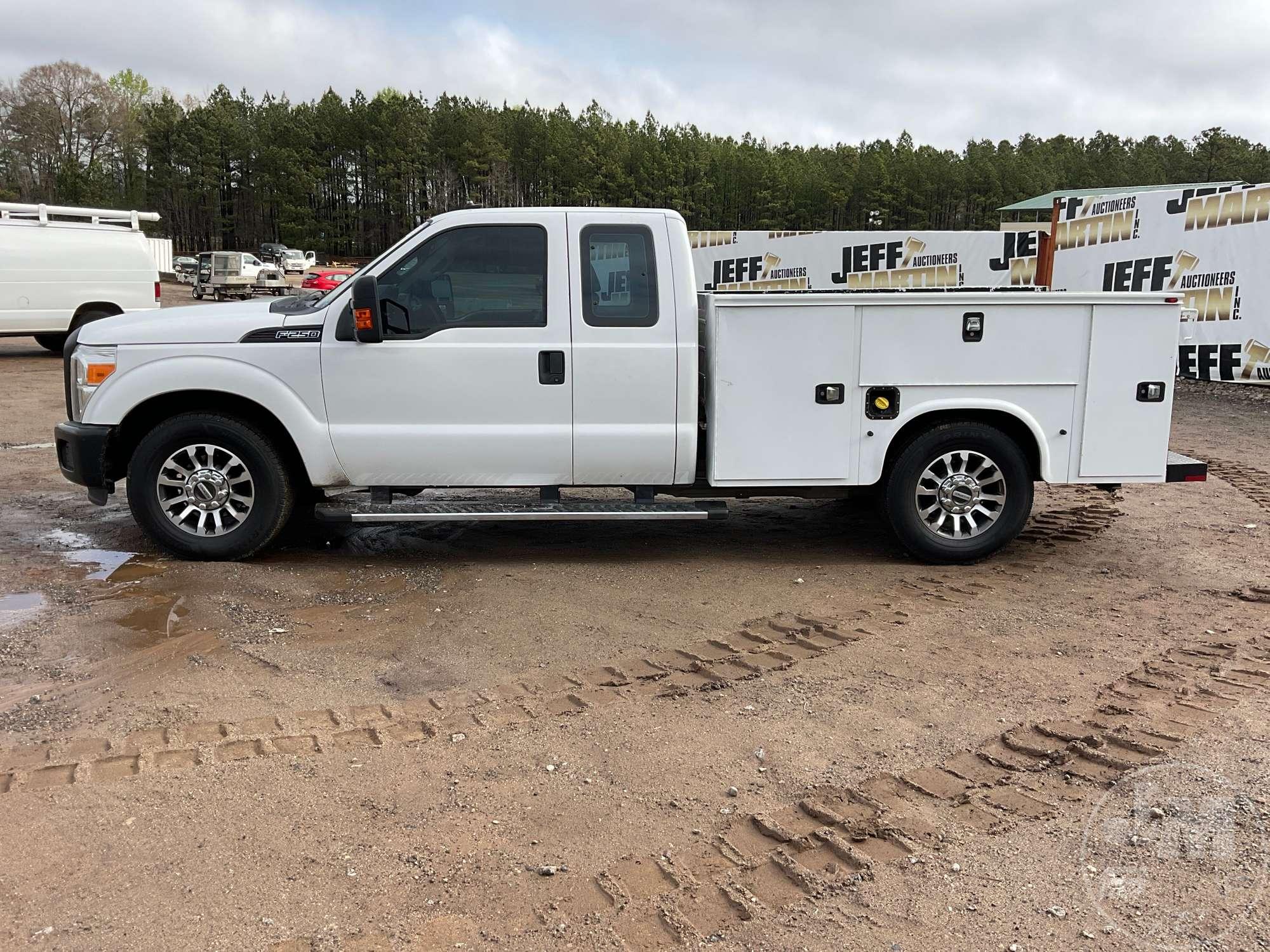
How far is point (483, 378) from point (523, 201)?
2992 inches

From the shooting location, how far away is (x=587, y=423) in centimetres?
615

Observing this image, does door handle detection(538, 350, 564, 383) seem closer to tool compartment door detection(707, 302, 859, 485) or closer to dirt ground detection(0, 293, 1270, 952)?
tool compartment door detection(707, 302, 859, 485)

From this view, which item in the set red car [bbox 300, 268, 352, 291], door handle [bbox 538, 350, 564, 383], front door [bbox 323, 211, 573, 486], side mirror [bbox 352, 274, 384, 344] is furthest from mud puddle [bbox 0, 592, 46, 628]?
red car [bbox 300, 268, 352, 291]

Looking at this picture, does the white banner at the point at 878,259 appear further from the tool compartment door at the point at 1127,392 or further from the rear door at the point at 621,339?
the rear door at the point at 621,339

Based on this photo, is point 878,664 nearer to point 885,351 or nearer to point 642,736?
point 642,736

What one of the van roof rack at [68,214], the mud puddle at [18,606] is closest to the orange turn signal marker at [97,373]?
the mud puddle at [18,606]

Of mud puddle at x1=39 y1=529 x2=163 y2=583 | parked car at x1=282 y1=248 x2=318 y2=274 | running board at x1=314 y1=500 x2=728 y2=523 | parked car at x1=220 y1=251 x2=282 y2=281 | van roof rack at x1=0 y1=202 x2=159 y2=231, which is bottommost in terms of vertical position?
mud puddle at x1=39 y1=529 x2=163 y2=583

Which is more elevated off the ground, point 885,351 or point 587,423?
point 885,351

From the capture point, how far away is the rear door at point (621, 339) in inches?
240

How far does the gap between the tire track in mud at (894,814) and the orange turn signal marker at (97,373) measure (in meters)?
4.60

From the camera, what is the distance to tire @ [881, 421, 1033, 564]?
6.31 m

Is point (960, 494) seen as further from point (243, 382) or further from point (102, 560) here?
point (102, 560)

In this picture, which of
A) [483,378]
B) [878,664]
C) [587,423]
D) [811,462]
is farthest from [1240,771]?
[483,378]

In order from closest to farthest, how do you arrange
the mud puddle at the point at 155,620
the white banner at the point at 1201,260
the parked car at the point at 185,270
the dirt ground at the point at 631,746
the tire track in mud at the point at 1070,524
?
the dirt ground at the point at 631,746
the mud puddle at the point at 155,620
the tire track in mud at the point at 1070,524
the white banner at the point at 1201,260
the parked car at the point at 185,270
